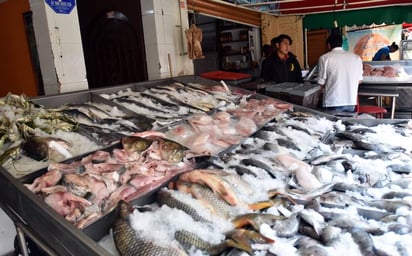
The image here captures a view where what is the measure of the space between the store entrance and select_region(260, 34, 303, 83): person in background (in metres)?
2.26

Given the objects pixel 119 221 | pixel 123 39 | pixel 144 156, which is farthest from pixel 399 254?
pixel 123 39

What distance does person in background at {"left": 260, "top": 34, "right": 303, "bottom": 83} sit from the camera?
19.5 ft

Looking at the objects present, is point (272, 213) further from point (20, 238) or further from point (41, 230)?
point (20, 238)

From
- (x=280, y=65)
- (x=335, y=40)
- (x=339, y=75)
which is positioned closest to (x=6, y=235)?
(x=339, y=75)

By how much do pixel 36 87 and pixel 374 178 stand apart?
16.5 feet

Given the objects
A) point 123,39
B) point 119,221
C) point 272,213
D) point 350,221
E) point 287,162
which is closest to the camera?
point 119,221

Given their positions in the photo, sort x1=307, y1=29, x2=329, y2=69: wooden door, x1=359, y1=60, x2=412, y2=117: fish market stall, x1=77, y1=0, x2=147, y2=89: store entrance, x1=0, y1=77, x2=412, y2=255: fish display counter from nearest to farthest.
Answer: x1=0, y1=77, x2=412, y2=255: fish display counter
x1=77, y1=0, x2=147, y2=89: store entrance
x1=359, y1=60, x2=412, y2=117: fish market stall
x1=307, y1=29, x2=329, y2=69: wooden door

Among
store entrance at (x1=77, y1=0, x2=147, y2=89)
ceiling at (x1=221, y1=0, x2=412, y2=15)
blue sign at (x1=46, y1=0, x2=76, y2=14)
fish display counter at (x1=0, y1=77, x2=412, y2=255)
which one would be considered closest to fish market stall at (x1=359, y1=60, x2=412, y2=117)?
ceiling at (x1=221, y1=0, x2=412, y2=15)

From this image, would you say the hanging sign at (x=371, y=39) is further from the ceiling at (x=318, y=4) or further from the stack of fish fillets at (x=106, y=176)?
the stack of fish fillets at (x=106, y=176)

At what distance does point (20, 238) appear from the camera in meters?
1.77

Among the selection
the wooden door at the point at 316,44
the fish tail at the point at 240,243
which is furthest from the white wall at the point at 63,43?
the wooden door at the point at 316,44

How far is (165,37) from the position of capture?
5.43 meters

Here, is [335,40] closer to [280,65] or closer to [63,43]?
[280,65]

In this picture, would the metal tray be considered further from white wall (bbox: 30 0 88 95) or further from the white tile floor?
white wall (bbox: 30 0 88 95)
